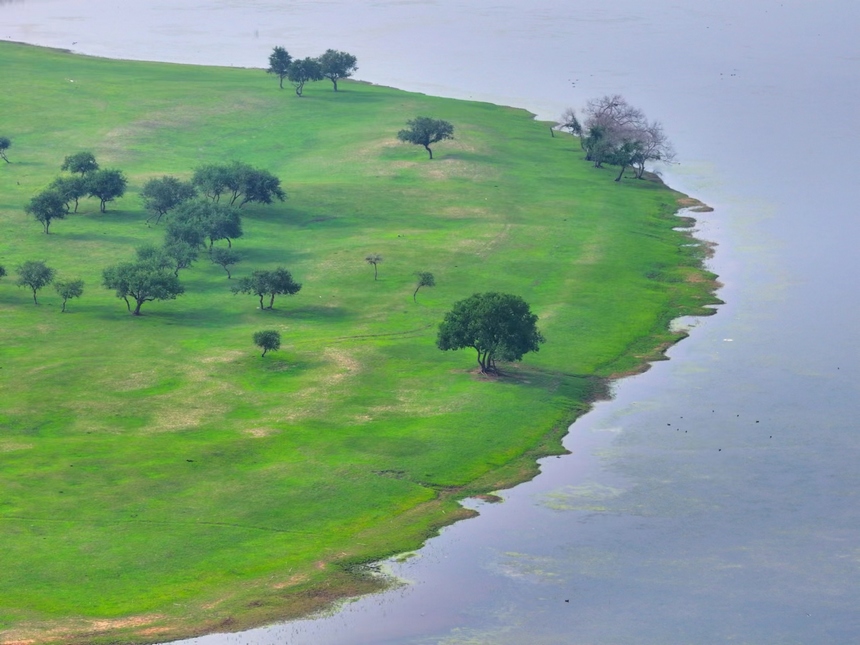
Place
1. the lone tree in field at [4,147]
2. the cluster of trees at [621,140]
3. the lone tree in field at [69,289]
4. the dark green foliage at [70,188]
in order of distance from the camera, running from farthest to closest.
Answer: the cluster of trees at [621,140]
the lone tree in field at [4,147]
the dark green foliage at [70,188]
the lone tree in field at [69,289]

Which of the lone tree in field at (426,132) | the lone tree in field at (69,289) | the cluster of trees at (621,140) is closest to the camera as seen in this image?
the lone tree in field at (69,289)

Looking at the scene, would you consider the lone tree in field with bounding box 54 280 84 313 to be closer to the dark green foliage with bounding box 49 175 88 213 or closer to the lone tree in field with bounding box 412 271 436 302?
the dark green foliage with bounding box 49 175 88 213

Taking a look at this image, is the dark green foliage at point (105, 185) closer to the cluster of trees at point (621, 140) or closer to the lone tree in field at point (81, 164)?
the lone tree in field at point (81, 164)

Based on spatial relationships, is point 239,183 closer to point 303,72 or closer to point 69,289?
point 69,289

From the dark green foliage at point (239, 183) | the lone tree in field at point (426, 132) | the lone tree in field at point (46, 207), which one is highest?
the lone tree in field at point (426, 132)

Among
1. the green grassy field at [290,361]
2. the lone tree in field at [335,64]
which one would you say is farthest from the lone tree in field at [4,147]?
the lone tree in field at [335,64]

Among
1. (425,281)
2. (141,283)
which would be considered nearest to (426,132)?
(425,281)

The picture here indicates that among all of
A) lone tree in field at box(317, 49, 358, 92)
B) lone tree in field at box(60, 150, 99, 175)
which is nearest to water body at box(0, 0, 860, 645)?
lone tree in field at box(60, 150, 99, 175)

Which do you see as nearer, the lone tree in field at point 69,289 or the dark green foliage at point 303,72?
the lone tree in field at point 69,289
